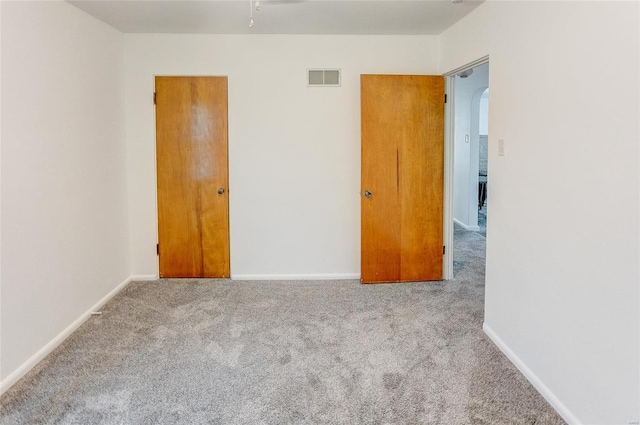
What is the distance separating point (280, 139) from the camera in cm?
394

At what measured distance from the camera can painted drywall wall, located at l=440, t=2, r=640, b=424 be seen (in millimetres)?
1574

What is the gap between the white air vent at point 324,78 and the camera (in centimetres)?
388

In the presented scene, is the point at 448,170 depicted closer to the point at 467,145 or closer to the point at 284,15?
the point at 284,15

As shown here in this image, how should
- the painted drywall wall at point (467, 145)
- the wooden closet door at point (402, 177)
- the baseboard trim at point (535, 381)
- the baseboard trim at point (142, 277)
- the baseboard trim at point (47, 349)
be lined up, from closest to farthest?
the baseboard trim at point (535, 381), the baseboard trim at point (47, 349), the wooden closet door at point (402, 177), the baseboard trim at point (142, 277), the painted drywall wall at point (467, 145)

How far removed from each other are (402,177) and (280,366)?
2.18 metres

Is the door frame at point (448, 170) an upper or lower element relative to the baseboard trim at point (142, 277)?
upper

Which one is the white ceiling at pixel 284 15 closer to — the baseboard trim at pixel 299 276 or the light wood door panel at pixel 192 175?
the light wood door panel at pixel 192 175

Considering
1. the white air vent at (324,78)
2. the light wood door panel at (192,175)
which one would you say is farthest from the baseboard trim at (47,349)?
the white air vent at (324,78)

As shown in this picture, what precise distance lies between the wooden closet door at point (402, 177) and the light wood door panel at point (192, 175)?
144 centimetres

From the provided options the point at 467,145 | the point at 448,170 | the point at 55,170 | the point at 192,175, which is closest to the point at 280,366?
the point at 55,170

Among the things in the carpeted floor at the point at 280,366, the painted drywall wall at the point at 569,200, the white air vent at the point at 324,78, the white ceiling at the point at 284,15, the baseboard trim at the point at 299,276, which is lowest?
the carpeted floor at the point at 280,366

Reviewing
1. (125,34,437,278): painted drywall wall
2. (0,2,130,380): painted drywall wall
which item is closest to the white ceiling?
(125,34,437,278): painted drywall wall

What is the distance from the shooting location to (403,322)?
3.05 meters

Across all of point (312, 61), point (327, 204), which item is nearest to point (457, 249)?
point (327, 204)
